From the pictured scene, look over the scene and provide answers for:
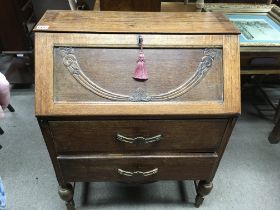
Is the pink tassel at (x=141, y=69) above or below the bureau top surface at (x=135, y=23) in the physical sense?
below

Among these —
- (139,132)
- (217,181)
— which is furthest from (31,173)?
(217,181)

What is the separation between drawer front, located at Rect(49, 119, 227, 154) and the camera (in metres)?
0.84

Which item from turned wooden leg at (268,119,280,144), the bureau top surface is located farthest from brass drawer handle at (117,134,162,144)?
turned wooden leg at (268,119,280,144)

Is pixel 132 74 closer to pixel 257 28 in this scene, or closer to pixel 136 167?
pixel 136 167

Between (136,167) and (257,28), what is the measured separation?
967 millimetres

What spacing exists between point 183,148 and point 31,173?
3.25 ft

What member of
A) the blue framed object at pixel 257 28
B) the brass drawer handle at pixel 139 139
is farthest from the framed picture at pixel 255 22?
the brass drawer handle at pixel 139 139

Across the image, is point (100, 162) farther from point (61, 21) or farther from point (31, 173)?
point (31, 173)

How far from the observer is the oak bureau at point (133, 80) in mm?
791

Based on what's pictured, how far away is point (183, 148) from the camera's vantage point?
3.06 ft

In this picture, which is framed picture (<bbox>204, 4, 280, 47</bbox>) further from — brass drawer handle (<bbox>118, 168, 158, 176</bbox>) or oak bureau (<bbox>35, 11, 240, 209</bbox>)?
brass drawer handle (<bbox>118, 168, 158, 176</bbox>)

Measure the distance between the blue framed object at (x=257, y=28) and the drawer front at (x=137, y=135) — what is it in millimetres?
567

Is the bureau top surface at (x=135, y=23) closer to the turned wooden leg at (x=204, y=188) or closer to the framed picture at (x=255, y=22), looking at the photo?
the framed picture at (x=255, y=22)

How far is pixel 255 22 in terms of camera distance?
1.38m
